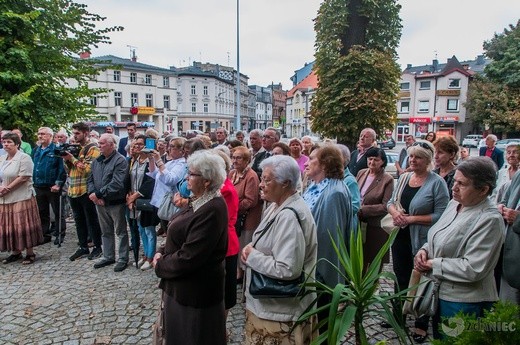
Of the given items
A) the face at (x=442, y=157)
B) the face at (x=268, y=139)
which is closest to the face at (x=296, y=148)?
the face at (x=268, y=139)

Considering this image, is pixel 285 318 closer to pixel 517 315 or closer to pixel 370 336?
pixel 517 315

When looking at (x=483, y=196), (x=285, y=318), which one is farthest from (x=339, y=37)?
(x=285, y=318)

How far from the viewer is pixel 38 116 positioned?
7809 millimetres

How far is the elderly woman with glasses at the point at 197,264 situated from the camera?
237 cm

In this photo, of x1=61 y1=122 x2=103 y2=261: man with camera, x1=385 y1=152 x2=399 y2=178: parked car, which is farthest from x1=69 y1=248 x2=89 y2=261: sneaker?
x1=385 y1=152 x2=399 y2=178: parked car

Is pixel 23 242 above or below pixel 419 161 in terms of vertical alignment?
below

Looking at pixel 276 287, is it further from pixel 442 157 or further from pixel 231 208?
pixel 442 157

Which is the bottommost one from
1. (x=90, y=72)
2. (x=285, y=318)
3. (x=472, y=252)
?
(x=285, y=318)

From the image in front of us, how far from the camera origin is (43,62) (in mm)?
7844

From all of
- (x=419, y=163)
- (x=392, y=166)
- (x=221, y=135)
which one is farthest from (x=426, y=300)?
(x=392, y=166)

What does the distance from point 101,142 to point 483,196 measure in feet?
16.1

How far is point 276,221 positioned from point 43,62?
793 centimetres

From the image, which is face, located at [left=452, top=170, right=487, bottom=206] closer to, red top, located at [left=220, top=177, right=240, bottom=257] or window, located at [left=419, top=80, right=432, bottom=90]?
red top, located at [left=220, top=177, right=240, bottom=257]

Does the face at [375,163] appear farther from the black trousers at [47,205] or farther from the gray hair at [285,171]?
the black trousers at [47,205]
